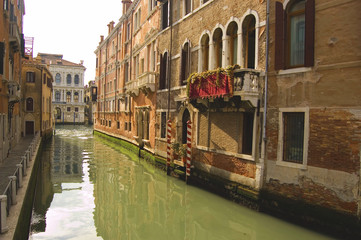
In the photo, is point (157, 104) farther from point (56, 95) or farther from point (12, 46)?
point (56, 95)

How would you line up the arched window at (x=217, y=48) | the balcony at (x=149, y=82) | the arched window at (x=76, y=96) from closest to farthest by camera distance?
the arched window at (x=217, y=48)
the balcony at (x=149, y=82)
the arched window at (x=76, y=96)

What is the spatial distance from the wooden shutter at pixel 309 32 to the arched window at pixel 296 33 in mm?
357

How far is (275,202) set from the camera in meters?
7.11

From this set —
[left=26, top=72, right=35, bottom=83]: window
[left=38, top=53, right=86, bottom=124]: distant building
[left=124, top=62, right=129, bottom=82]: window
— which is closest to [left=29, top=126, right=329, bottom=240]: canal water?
[left=124, top=62, right=129, bottom=82]: window

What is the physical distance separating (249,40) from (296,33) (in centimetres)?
165

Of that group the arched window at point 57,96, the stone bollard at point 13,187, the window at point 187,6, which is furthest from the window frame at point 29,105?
the arched window at point 57,96

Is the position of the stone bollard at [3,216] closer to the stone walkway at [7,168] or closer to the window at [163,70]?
the stone walkway at [7,168]

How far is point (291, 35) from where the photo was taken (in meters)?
7.10

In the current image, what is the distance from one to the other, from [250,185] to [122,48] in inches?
699

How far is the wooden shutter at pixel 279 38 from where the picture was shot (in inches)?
279

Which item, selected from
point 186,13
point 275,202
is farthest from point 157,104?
point 275,202

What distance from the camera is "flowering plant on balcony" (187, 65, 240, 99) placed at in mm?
7968

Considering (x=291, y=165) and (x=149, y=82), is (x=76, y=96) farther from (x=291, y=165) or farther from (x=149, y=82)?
(x=291, y=165)

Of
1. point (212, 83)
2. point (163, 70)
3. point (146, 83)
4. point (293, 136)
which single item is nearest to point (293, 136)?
point (293, 136)
